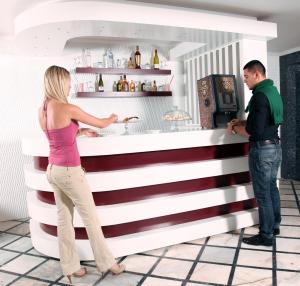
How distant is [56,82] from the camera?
2256mm

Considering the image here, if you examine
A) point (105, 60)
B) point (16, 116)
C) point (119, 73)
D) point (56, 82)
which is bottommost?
point (16, 116)

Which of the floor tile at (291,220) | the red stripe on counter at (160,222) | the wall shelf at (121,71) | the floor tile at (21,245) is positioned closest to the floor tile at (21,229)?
the floor tile at (21,245)

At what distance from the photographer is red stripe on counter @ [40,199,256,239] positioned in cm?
284

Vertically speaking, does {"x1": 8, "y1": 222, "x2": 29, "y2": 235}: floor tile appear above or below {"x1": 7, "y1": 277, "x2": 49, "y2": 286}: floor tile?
below

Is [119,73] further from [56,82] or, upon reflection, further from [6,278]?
[6,278]

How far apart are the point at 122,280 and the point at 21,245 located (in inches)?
55.0

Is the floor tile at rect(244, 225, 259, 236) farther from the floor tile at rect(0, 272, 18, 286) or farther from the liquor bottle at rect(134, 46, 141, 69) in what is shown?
the liquor bottle at rect(134, 46, 141, 69)

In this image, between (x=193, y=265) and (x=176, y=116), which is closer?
(x=193, y=265)

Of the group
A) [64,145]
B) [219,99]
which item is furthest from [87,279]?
[219,99]

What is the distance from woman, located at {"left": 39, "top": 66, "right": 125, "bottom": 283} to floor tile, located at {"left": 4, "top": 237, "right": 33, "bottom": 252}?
0.97 m

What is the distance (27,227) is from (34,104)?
5.26 feet

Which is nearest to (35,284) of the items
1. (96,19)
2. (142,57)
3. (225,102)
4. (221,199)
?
(221,199)

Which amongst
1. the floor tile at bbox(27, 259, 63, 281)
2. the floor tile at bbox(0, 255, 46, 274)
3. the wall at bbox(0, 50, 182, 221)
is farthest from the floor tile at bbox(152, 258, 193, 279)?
the wall at bbox(0, 50, 182, 221)

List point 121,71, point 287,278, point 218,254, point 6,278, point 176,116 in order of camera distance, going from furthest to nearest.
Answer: point 121,71 < point 176,116 < point 218,254 < point 6,278 < point 287,278
